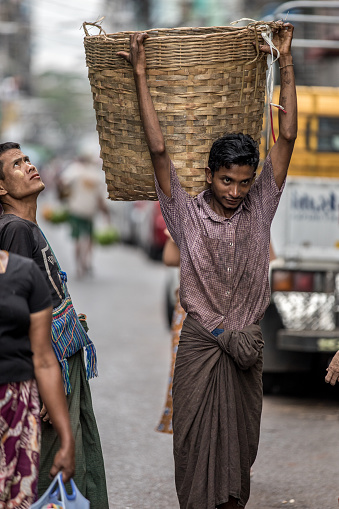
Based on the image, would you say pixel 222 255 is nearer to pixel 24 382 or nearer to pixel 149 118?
pixel 149 118

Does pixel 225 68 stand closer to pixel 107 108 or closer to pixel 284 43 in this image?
pixel 284 43

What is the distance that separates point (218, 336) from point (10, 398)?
115 cm

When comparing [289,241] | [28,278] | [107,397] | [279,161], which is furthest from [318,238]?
[28,278]

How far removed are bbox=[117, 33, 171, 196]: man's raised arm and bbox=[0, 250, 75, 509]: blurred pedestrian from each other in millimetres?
1025

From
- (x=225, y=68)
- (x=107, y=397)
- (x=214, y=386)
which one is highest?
(x=225, y=68)

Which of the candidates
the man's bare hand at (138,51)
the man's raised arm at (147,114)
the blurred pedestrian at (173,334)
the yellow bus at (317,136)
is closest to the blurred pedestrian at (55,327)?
the man's raised arm at (147,114)

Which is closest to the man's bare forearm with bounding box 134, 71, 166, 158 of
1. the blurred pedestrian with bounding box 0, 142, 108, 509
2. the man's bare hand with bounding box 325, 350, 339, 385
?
the blurred pedestrian with bounding box 0, 142, 108, 509

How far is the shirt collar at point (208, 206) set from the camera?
408 centimetres

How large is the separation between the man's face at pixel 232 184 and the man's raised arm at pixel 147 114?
0.22 m

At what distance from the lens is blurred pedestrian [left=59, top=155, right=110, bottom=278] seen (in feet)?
52.3

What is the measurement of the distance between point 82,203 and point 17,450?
42.3ft

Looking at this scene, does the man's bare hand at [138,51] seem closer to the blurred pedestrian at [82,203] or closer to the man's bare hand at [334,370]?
the man's bare hand at [334,370]

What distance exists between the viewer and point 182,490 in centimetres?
405

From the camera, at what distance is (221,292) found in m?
4.05
